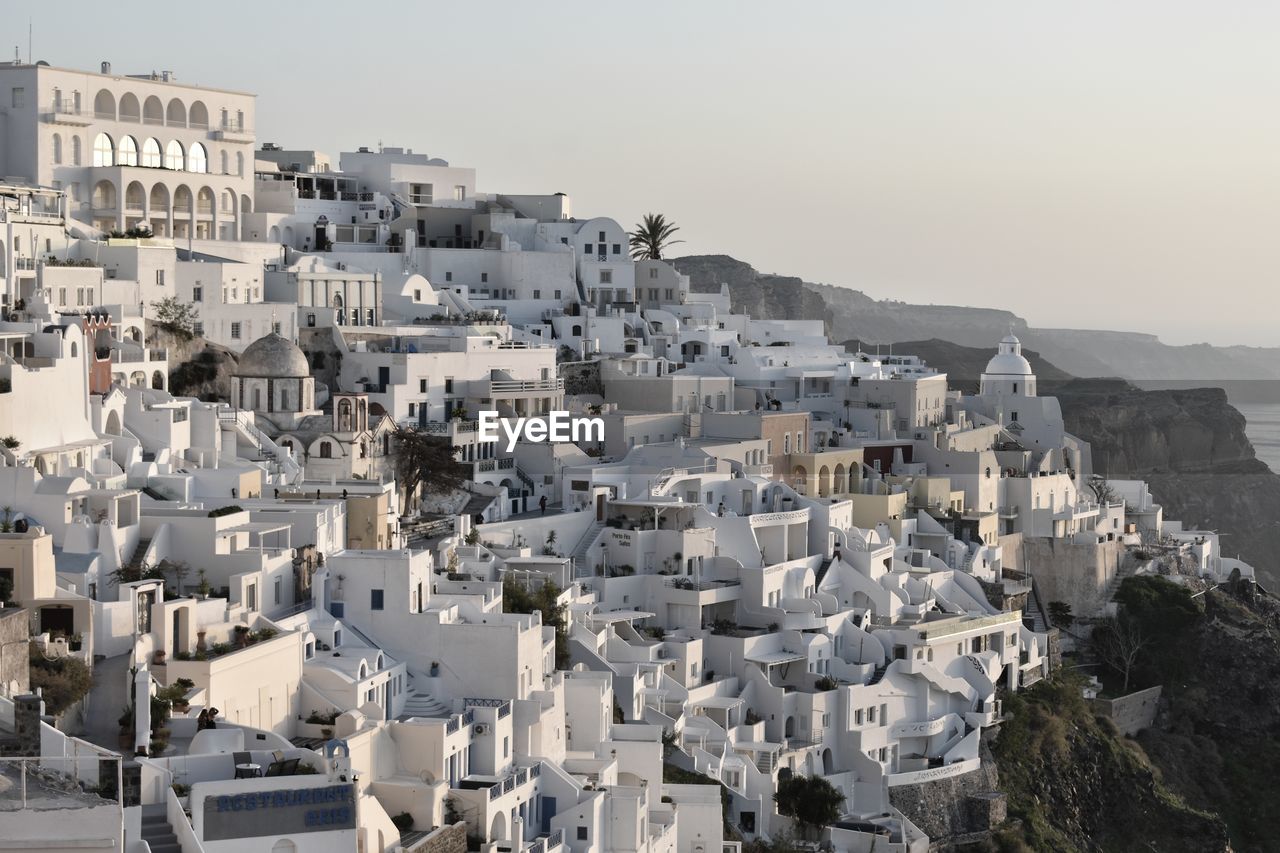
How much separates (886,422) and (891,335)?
8725cm

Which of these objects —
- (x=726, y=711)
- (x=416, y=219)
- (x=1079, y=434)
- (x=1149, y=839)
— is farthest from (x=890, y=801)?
(x=1079, y=434)

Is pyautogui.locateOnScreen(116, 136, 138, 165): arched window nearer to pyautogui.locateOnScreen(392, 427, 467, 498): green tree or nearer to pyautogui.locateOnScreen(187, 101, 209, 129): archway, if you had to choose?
pyautogui.locateOnScreen(187, 101, 209, 129): archway

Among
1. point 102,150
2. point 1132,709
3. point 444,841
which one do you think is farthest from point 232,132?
point 444,841

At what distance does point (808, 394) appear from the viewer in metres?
55.0

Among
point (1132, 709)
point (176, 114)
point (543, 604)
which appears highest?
point (176, 114)

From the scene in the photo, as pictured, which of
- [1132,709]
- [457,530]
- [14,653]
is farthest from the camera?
[1132,709]

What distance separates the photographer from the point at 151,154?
5128 cm

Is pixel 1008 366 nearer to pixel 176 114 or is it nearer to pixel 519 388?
pixel 519 388

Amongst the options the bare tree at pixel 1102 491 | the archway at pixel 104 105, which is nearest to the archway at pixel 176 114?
the archway at pixel 104 105

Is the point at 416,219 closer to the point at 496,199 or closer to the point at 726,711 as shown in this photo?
the point at 496,199

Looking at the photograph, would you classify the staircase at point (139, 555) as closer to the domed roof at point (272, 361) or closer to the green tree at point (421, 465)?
the domed roof at point (272, 361)

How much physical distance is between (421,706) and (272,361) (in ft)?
43.4

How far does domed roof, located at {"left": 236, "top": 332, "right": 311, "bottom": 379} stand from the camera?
41344 millimetres

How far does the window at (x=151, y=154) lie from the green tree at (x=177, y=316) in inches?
300
